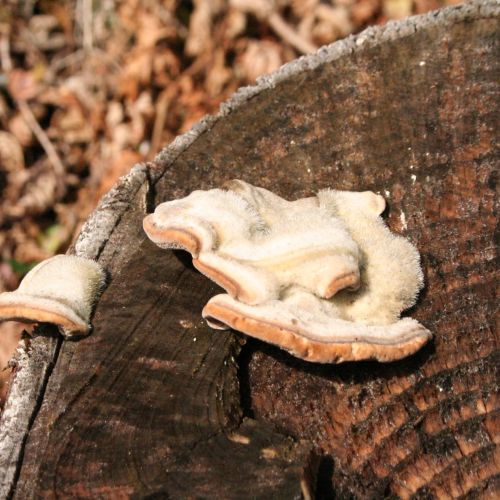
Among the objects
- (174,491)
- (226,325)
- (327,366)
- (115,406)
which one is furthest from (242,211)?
(174,491)

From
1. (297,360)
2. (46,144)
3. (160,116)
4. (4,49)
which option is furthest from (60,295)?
(4,49)

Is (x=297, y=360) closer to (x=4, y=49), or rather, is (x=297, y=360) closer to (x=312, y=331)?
(x=312, y=331)

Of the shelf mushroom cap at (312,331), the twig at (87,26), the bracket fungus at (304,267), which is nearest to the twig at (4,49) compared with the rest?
the twig at (87,26)

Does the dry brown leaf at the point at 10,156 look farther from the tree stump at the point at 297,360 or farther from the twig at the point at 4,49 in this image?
the tree stump at the point at 297,360

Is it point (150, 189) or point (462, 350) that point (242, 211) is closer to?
point (150, 189)

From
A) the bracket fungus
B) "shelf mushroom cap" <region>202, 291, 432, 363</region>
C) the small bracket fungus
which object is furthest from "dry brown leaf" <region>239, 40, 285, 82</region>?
"shelf mushroom cap" <region>202, 291, 432, 363</region>

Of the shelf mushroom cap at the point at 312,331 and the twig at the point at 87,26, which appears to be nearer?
the shelf mushroom cap at the point at 312,331
